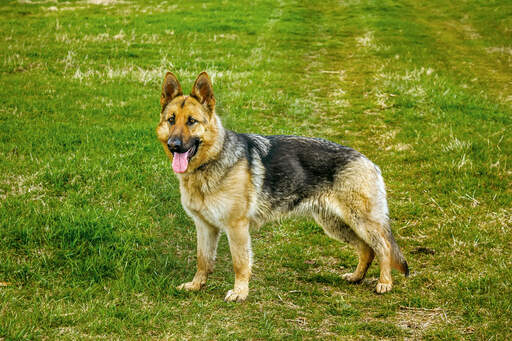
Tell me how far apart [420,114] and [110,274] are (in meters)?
9.51

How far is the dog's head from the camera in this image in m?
5.29

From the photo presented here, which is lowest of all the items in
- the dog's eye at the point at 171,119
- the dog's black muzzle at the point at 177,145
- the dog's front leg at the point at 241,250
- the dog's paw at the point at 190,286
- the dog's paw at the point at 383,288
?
the dog's paw at the point at 383,288

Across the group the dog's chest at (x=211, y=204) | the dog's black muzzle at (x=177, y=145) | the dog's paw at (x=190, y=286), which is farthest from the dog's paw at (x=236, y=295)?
the dog's black muzzle at (x=177, y=145)

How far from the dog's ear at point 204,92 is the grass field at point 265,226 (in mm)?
2078

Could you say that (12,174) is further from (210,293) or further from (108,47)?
(108,47)

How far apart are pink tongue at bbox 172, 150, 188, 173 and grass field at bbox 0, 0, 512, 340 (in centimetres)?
139

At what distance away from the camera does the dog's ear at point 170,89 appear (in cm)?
570

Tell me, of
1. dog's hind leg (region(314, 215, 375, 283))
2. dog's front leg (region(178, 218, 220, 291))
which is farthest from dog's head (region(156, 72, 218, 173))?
dog's hind leg (region(314, 215, 375, 283))

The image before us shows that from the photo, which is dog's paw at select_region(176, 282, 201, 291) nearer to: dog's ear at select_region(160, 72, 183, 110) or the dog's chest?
the dog's chest

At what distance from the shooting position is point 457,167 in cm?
898

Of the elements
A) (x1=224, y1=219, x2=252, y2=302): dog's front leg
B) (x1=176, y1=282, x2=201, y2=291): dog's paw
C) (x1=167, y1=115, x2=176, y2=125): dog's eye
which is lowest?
(x1=176, y1=282, x2=201, y2=291): dog's paw

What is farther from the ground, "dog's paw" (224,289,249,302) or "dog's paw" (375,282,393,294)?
"dog's paw" (224,289,249,302)

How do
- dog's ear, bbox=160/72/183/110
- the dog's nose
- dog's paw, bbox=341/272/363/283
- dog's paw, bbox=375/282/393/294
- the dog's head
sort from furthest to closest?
1. dog's paw, bbox=341/272/363/283
2. dog's paw, bbox=375/282/393/294
3. dog's ear, bbox=160/72/183/110
4. the dog's head
5. the dog's nose

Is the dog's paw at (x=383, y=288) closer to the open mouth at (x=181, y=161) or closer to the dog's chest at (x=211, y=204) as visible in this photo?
the dog's chest at (x=211, y=204)
